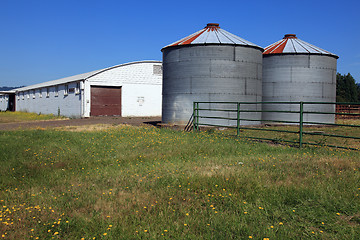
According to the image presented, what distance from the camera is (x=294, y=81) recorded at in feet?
65.8

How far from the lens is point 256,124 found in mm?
17812

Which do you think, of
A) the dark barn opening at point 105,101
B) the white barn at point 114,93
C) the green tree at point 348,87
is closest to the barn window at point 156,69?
the white barn at point 114,93

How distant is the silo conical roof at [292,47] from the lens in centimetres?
2022

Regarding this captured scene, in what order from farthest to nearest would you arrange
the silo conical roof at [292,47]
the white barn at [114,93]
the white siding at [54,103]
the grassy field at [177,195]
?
the white siding at [54,103] → the white barn at [114,93] → the silo conical roof at [292,47] → the grassy field at [177,195]

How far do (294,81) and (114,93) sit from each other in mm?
16755

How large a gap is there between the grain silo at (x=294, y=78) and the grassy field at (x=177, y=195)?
10825 mm

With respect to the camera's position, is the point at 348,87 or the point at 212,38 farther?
the point at 348,87

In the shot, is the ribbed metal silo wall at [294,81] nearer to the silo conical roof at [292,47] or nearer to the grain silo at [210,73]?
the silo conical roof at [292,47]

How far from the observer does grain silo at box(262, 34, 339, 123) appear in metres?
20.1

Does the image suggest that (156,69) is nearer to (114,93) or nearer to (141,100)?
(141,100)

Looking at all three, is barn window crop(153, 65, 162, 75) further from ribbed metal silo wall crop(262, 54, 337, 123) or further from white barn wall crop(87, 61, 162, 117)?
ribbed metal silo wall crop(262, 54, 337, 123)

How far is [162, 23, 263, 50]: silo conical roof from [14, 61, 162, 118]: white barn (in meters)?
13.4

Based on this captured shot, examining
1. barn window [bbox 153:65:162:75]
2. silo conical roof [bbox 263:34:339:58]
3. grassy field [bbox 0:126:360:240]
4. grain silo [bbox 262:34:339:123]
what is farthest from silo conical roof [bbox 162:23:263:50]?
barn window [bbox 153:65:162:75]

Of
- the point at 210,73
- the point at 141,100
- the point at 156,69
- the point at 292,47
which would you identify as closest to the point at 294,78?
the point at 292,47
